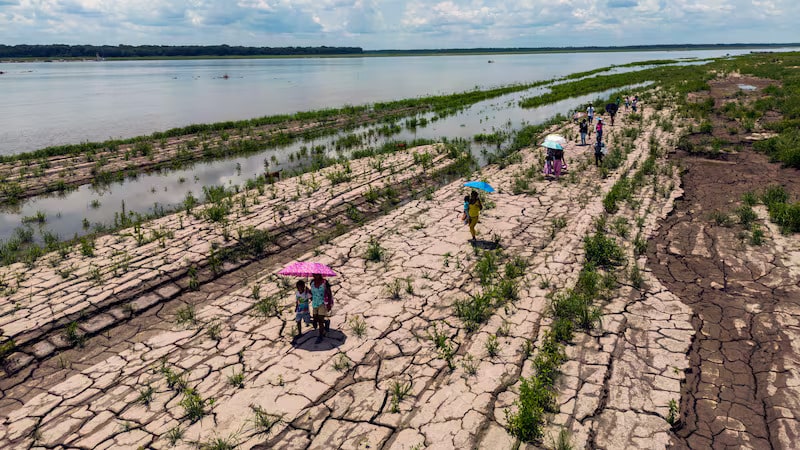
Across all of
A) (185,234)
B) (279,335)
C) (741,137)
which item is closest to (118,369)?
(279,335)

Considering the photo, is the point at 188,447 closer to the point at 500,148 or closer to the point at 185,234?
the point at 185,234

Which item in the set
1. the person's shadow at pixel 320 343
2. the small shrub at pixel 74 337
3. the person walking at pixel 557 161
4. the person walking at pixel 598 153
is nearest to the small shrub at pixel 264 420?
the person's shadow at pixel 320 343

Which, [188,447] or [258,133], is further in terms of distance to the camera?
[258,133]

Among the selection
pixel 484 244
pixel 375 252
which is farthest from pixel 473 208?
pixel 375 252

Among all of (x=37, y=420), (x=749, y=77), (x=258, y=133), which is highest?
(x=749, y=77)

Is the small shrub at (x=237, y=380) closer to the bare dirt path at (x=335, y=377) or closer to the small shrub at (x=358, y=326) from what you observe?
the bare dirt path at (x=335, y=377)

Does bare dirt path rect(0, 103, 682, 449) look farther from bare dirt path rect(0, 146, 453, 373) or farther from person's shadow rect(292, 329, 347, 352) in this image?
bare dirt path rect(0, 146, 453, 373)
